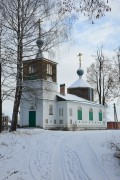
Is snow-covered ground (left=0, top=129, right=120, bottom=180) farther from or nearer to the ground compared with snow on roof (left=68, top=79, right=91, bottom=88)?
nearer to the ground

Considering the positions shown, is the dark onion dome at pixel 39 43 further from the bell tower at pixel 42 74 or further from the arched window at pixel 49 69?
the arched window at pixel 49 69

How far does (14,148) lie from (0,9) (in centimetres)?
1191

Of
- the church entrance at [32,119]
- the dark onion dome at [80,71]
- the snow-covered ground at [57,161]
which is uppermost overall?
the dark onion dome at [80,71]

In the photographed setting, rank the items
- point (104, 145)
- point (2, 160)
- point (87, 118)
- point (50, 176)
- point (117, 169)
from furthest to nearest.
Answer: point (87, 118), point (104, 145), point (2, 160), point (117, 169), point (50, 176)

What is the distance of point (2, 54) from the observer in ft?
80.4

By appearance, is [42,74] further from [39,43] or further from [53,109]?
[53,109]

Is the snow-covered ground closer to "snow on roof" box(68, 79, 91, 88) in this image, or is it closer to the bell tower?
the bell tower

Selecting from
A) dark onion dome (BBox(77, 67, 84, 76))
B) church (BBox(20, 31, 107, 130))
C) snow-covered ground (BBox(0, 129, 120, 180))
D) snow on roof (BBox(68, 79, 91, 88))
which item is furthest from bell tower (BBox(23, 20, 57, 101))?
dark onion dome (BBox(77, 67, 84, 76))

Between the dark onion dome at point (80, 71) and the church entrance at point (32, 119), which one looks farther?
the dark onion dome at point (80, 71)

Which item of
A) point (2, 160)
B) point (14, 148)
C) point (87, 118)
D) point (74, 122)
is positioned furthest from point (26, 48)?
point (87, 118)

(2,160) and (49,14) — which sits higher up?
(49,14)

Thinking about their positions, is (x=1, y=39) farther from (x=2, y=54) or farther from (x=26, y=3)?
(x=26, y=3)

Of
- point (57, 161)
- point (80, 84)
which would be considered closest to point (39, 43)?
point (57, 161)

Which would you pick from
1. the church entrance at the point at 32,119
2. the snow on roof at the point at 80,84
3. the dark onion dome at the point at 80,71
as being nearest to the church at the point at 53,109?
the church entrance at the point at 32,119
